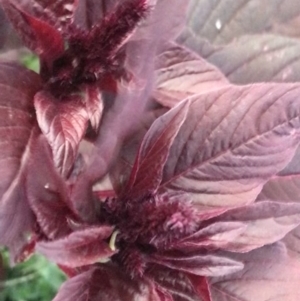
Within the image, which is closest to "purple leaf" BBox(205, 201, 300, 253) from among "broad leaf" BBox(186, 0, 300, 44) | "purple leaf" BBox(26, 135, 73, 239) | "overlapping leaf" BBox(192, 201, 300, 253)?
"overlapping leaf" BBox(192, 201, 300, 253)

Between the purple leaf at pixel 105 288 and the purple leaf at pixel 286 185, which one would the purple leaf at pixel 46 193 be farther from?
the purple leaf at pixel 286 185

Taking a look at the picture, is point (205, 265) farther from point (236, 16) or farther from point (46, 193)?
point (236, 16)

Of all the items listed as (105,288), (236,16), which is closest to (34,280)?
(105,288)

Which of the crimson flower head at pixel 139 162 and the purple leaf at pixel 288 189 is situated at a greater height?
the crimson flower head at pixel 139 162

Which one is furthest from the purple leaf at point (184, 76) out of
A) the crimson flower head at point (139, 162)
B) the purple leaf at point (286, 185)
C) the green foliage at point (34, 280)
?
the green foliage at point (34, 280)

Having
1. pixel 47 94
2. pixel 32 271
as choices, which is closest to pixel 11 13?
pixel 47 94

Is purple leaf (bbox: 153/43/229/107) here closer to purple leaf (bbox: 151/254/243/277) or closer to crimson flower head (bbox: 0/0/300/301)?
crimson flower head (bbox: 0/0/300/301)

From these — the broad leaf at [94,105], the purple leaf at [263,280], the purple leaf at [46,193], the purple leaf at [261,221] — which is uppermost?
the broad leaf at [94,105]
